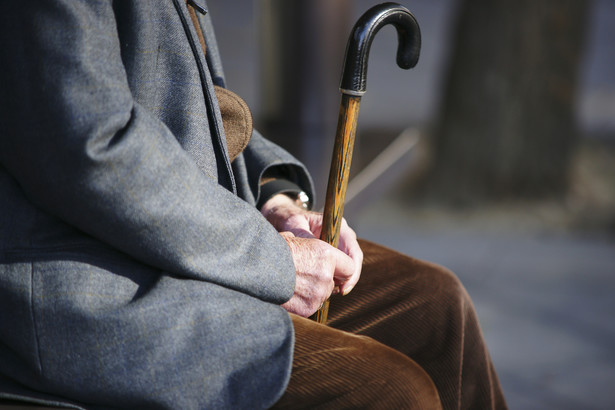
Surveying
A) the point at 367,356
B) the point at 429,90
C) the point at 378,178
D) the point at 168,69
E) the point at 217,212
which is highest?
the point at 168,69

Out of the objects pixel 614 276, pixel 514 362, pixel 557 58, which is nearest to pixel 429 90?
pixel 557 58

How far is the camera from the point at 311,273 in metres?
1.15

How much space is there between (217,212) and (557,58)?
4.83 meters

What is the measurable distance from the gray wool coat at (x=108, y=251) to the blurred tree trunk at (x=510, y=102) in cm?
452

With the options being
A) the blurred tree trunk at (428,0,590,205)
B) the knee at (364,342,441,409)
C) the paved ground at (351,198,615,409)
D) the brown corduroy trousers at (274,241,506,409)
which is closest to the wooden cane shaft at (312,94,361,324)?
the brown corduroy trousers at (274,241,506,409)

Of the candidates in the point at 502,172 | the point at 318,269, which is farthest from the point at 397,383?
the point at 502,172

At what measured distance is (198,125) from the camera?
1110mm

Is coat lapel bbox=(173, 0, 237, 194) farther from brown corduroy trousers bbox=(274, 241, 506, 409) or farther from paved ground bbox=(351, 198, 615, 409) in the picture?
paved ground bbox=(351, 198, 615, 409)

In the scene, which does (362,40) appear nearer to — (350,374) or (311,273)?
(311,273)

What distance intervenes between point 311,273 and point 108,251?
35cm

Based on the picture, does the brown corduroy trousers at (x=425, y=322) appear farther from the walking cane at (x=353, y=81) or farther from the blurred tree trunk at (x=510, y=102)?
the blurred tree trunk at (x=510, y=102)

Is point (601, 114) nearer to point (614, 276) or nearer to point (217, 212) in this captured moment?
point (614, 276)

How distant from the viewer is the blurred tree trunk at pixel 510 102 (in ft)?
16.7

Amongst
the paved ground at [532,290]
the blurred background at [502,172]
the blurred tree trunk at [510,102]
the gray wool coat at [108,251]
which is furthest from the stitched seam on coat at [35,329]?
the blurred tree trunk at [510,102]
